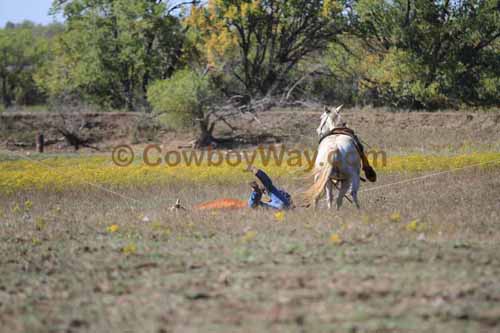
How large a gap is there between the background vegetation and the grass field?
Result: 2557 centimetres

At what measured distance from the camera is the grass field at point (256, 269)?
6934 mm

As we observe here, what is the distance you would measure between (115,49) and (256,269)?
3810cm

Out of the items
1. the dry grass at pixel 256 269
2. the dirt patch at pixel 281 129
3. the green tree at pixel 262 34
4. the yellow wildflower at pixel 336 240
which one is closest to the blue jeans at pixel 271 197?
the dry grass at pixel 256 269

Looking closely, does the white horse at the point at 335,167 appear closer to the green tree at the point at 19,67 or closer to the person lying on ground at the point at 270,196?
the person lying on ground at the point at 270,196

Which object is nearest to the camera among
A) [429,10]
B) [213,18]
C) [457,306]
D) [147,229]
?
[457,306]

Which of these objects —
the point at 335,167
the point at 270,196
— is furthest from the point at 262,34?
the point at 335,167

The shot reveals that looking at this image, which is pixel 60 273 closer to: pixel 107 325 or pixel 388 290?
pixel 107 325

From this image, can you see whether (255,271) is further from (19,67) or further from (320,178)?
(19,67)

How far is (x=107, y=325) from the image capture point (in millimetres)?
6918

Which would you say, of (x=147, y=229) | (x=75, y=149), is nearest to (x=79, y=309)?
(x=147, y=229)

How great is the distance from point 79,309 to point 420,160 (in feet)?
68.6

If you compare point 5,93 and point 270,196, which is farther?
point 5,93

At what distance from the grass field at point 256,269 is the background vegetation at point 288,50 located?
83.9 ft

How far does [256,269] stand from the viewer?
8828 mm
